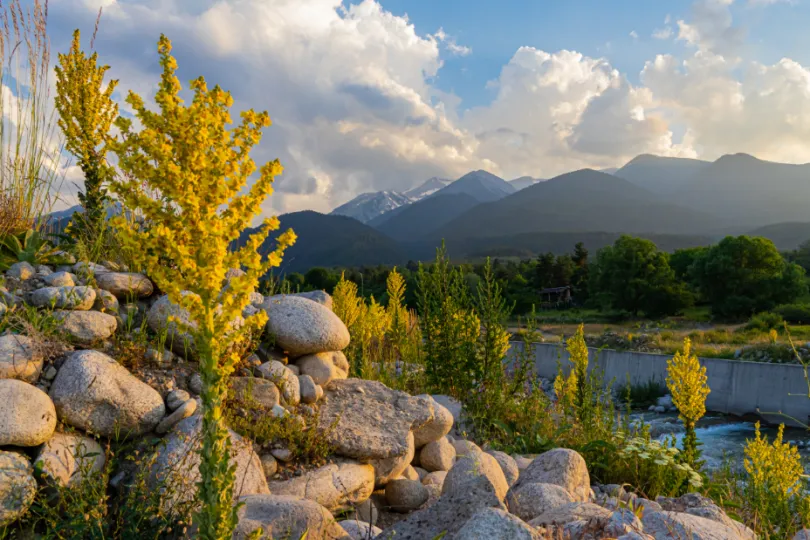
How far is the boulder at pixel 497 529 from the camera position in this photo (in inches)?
106

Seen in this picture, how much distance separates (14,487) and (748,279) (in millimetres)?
45284

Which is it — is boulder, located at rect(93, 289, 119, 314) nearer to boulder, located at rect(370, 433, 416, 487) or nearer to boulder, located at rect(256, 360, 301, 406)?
boulder, located at rect(256, 360, 301, 406)

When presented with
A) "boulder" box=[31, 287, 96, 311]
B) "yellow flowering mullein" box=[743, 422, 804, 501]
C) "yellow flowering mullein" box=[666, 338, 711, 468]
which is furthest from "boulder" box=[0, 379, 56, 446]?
"yellow flowering mullein" box=[743, 422, 804, 501]

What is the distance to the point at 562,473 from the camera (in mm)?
4473

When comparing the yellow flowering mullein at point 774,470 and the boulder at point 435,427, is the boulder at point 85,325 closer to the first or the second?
the boulder at point 435,427

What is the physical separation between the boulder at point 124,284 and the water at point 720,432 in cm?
1348

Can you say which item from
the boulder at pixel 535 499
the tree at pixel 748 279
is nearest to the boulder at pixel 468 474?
the boulder at pixel 535 499

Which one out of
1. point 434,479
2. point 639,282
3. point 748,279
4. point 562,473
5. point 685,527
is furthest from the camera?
point 639,282

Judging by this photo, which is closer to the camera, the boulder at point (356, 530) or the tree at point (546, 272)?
the boulder at point (356, 530)

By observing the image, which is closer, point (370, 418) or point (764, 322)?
point (370, 418)

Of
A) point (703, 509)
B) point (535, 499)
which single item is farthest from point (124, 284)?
point (703, 509)

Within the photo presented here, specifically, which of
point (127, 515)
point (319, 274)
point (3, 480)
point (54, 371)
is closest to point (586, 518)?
point (127, 515)

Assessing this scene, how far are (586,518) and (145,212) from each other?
3.02 m

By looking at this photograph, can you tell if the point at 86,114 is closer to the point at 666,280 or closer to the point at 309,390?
the point at 309,390
